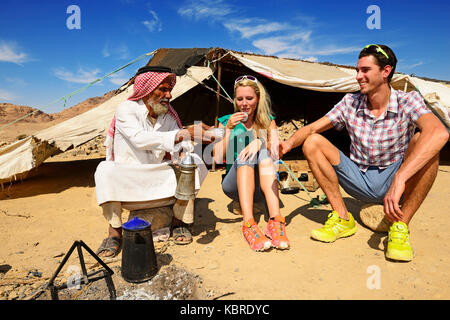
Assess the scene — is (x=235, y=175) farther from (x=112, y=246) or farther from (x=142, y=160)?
(x=112, y=246)

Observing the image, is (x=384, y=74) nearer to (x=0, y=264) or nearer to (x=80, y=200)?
(x=0, y=264)

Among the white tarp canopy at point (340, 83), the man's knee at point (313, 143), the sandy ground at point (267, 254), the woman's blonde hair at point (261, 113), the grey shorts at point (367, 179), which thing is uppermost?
the white tarp canopy at point (340, 83)

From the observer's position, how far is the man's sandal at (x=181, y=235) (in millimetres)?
2602

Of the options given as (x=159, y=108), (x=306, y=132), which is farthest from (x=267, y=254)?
(x=159, y=108)

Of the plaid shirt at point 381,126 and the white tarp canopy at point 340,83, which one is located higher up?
the white tarp canopy at point 340,83

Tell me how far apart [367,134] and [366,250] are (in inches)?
38.4

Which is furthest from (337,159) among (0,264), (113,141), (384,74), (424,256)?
(0,264)

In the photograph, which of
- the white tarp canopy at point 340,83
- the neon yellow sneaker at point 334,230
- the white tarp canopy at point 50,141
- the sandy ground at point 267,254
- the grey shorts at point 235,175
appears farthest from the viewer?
the white tarp canopy at point 340,83

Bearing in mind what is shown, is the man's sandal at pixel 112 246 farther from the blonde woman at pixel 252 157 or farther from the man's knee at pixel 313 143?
the man's knee at pixel 313 143

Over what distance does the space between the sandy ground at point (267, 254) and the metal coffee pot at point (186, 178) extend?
0.51 m

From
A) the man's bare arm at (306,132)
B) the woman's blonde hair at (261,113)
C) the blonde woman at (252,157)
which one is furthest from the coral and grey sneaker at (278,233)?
the woman's blonde hair at (261,113)

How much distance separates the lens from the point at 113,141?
2676 mm

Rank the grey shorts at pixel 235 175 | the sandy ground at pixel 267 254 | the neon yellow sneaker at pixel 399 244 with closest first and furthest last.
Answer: the sandy ground at pixel 267 254 → the neon yellow sneaker at pixel 399 244 → the grey shorts at pixel 235 175

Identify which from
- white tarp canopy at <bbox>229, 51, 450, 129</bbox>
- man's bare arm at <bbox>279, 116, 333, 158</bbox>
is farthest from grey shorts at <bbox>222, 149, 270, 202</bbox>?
white tarp canopy at <bbox>229, 51, 450, 129</bbox>
